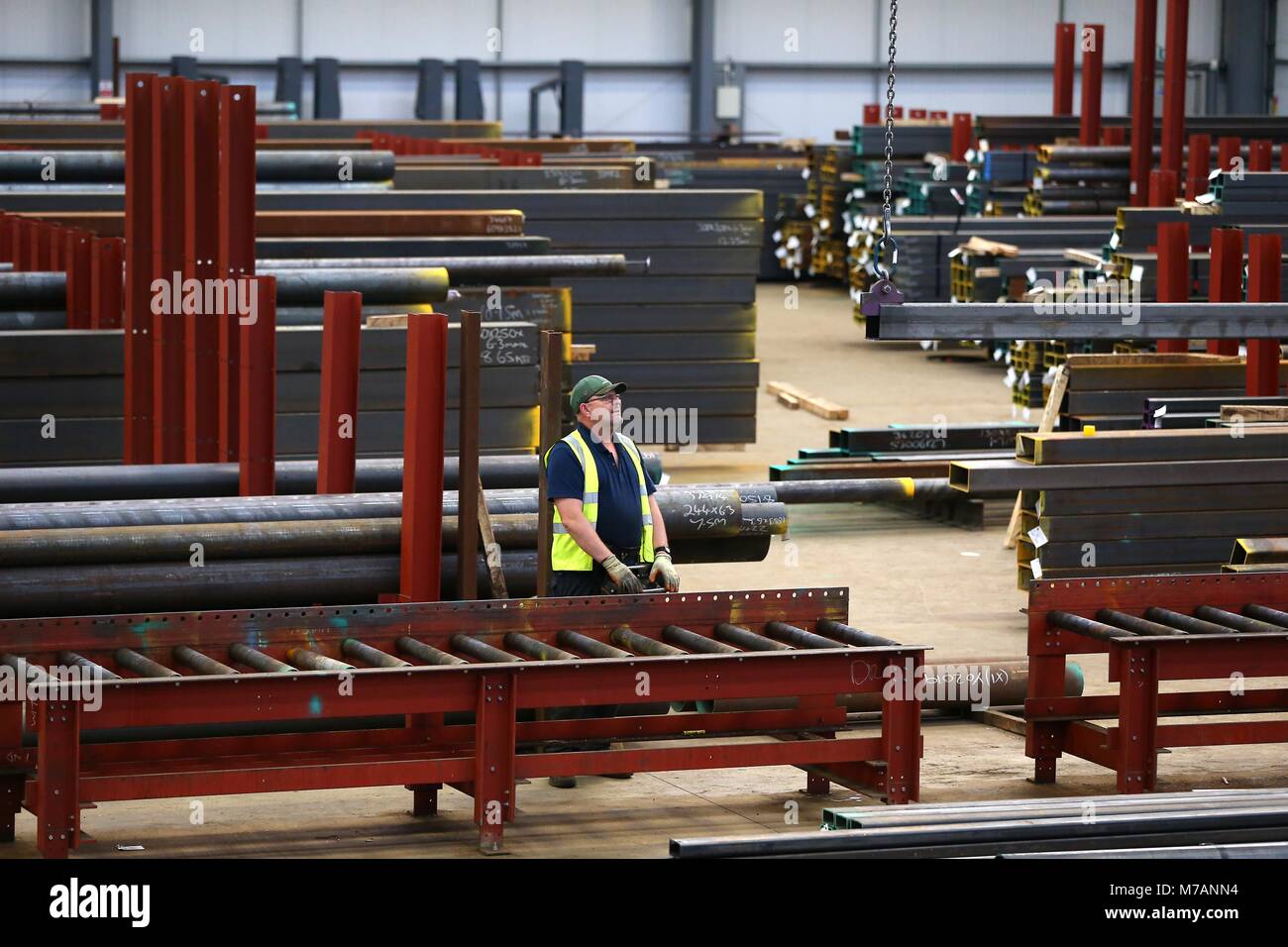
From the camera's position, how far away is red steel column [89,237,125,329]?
11047 mm

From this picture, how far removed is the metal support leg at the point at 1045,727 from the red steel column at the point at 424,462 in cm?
244

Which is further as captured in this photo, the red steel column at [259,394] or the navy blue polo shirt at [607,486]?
the red steel column at [259,394]

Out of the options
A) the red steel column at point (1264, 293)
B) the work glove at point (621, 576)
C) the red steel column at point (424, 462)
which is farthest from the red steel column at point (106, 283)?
the red steel column at point (1264, 293)

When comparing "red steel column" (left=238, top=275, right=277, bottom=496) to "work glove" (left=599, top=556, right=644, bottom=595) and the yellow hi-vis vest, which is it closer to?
the yellow hi-vis vest

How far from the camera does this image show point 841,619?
26.8ft

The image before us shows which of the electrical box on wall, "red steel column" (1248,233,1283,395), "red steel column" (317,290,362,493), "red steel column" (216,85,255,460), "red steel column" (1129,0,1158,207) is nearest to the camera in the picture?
"red steel column" (317,290,362,493)

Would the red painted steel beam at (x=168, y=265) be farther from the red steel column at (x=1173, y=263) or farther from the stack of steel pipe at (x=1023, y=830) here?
the red steel column at (x=1173, y=263)

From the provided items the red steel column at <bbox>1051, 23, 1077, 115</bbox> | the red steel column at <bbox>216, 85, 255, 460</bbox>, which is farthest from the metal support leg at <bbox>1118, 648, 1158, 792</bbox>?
the red steel column at <bbox>1051, 23, 1077, 115</bbox>

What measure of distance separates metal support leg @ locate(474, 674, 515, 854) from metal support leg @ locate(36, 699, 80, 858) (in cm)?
135

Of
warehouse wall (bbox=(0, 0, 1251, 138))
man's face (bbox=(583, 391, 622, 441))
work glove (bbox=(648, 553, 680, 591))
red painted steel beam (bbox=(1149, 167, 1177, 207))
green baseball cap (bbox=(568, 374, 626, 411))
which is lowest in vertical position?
work glove (bbox=(648, 553, 680, 591))

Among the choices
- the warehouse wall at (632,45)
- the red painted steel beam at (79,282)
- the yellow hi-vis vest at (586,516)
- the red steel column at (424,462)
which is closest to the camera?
the red steel column at (424,462)

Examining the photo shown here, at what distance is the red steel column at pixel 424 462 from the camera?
8.07 meters
